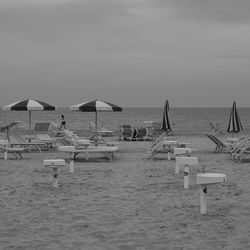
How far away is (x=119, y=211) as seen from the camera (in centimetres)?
681

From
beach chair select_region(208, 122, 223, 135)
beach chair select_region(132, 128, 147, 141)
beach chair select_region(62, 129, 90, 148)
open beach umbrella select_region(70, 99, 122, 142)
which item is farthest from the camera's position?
beach chair select_region(132, 128, 147, 141)

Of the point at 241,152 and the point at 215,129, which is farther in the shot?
the point at 215,129

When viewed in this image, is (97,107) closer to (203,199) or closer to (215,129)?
(215,129)

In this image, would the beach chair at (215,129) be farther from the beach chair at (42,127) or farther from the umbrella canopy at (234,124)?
the beach chair at (42,127)

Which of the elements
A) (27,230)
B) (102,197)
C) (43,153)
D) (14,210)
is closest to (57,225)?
(27,230)

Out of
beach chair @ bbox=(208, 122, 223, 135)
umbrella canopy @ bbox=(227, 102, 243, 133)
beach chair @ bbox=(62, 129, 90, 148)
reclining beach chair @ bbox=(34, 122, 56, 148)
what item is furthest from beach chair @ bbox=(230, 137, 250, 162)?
reclining beach chair @ bbox=(34, 122, 56, 148)

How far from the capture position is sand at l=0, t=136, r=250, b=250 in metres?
5.40

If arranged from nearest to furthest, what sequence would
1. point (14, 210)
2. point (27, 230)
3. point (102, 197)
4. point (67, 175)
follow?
point (27, 230)
point (14, 210)
point (102, 197)
point (67, 175)

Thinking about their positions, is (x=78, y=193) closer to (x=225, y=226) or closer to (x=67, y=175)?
(x=67, y=175)

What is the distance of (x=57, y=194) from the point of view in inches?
316

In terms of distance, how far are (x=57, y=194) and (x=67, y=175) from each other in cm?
207

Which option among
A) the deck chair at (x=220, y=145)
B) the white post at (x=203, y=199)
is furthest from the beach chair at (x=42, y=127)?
the white post at (x=203, y=199)

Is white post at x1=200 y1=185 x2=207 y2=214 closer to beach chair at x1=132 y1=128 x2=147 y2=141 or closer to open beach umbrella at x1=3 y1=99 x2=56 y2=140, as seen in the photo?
open beach umbrella at x1=3 y1=99 x2=56 y2=140

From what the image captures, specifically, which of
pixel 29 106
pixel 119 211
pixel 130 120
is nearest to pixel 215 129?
pixel 29 106
